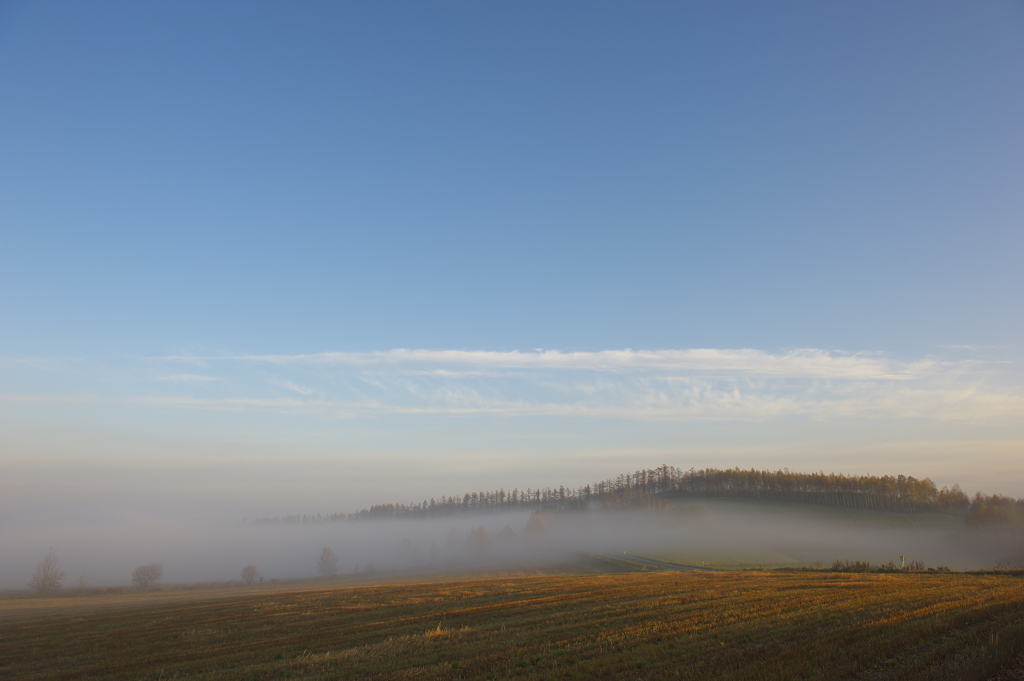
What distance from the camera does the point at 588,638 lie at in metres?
18.8

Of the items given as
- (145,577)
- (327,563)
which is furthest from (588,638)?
(327,563)

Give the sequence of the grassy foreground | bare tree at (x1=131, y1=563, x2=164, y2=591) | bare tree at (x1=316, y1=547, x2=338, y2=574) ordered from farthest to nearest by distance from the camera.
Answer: bare tree at (x1=316, y1=547, x2=338, y2=574) → bare tree at (x1=131, y1=563, x2=164, y2=591) → the grassy foreground

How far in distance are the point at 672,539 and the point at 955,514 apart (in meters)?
109

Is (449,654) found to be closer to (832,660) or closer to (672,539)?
(832,660)

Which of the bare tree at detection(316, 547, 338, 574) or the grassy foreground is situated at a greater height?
the grassy foreground

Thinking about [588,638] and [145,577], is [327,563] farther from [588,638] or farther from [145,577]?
[588,638]

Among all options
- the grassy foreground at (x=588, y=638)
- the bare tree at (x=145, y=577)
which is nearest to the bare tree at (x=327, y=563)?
the bare tree at (x=145, y=577)

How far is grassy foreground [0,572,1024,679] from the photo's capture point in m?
13.7

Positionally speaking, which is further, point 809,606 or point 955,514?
point 955,514

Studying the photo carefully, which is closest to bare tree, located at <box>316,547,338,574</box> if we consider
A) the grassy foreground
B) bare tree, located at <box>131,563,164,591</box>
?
bare tree, located at <box>131,563,164,591</box>

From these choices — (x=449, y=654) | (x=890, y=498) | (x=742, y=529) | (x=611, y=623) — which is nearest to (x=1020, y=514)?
(x=890, y=498)

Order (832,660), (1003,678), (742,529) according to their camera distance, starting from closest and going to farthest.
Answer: (1003,678) → (832,660) → (742,529)

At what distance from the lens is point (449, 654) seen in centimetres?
1764

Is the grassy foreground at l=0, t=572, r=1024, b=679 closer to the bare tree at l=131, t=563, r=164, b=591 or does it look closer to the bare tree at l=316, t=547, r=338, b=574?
the bare tree at l=131, t=563, r=164, b=591
